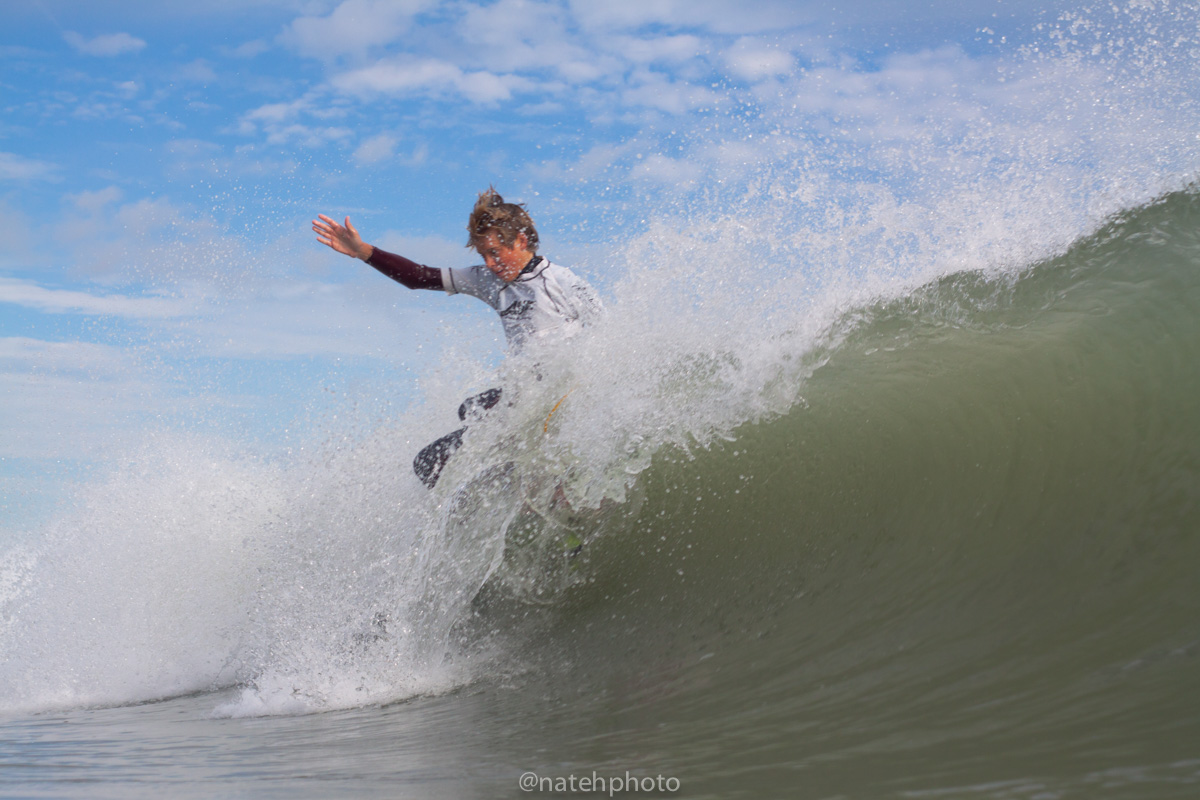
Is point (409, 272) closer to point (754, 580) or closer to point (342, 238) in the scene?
point (342, 238)

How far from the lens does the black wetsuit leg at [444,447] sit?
4492 mm

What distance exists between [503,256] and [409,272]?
571mm

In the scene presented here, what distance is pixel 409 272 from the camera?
15.2 ft

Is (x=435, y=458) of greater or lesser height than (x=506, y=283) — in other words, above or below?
below

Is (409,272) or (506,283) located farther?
(409,272)

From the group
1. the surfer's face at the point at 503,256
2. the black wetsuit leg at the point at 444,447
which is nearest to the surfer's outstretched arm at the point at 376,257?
the surfer's face at the point at 503,256

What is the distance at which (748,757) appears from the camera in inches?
89.4

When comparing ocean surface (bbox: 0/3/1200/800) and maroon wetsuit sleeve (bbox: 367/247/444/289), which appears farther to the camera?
maroon wetsuit sleeve (bbox: 367/247/444/289)

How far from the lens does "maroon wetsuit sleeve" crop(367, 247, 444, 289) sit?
463cm

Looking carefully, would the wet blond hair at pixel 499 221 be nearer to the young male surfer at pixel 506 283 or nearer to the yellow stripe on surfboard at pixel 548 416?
the young male surfer at pixel 506 283

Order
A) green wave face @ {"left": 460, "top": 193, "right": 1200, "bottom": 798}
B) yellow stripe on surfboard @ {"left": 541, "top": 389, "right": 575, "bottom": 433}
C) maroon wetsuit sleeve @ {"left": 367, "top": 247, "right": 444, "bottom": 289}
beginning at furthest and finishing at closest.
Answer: maroon wetsuit sleeve @ {"left": 367, "top": 247, "right": 444, "bottom": 289} < yellow stripe on surfboard @ {"left": 541, "top": 389, "right": 575, "bottom": 433} < green wave face @ {"left": 460, "top": 193, "right": 1200, "bottom": 798}

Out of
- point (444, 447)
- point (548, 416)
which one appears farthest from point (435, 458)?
point (548, 416)

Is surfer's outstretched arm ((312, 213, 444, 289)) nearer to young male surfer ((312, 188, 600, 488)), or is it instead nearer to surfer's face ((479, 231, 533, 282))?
young male surfer ((312, 188, 600, 488))

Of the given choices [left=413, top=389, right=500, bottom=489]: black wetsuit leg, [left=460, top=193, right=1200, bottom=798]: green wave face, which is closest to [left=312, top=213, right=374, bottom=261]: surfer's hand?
[left=413, top=389, right=500, bottom=489]: black wetsuit leg
